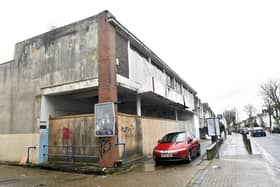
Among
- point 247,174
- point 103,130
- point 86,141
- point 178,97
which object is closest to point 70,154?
point 86,141

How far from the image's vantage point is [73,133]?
1136cm

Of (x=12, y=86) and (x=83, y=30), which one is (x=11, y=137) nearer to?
(x=12, y=86)

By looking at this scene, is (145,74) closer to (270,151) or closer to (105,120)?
(105,120)

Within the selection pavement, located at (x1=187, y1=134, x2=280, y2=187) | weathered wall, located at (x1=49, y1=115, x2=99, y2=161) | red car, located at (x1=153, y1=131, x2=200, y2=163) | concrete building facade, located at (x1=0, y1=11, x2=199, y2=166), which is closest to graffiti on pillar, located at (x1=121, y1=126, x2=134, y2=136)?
concrete building facade, located at (x1=0, y1=11, x2=199, y2=166)

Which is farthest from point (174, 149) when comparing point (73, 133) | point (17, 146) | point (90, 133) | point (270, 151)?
point (17, 146)

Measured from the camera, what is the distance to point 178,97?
60.2 feet

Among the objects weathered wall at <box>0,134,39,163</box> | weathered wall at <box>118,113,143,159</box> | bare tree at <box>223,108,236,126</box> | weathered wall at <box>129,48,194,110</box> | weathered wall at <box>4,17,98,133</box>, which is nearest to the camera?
weathered wall at <box>118,113,143,159</box>

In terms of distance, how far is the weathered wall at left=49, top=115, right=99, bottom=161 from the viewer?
10867 millimetres

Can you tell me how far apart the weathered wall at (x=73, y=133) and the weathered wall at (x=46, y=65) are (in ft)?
3.56

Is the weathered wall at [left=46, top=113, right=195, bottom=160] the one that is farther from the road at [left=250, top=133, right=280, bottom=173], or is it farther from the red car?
the road at [left=250, top=133, right=280, bottom=173]

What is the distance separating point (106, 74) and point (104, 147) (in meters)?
3.36

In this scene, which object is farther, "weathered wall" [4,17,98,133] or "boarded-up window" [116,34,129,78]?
"boarded-up window" [116,34,129,78]

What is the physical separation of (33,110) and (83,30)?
519 cm

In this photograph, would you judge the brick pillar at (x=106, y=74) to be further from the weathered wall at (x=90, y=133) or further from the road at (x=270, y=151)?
the road at (x=270, y=151)
